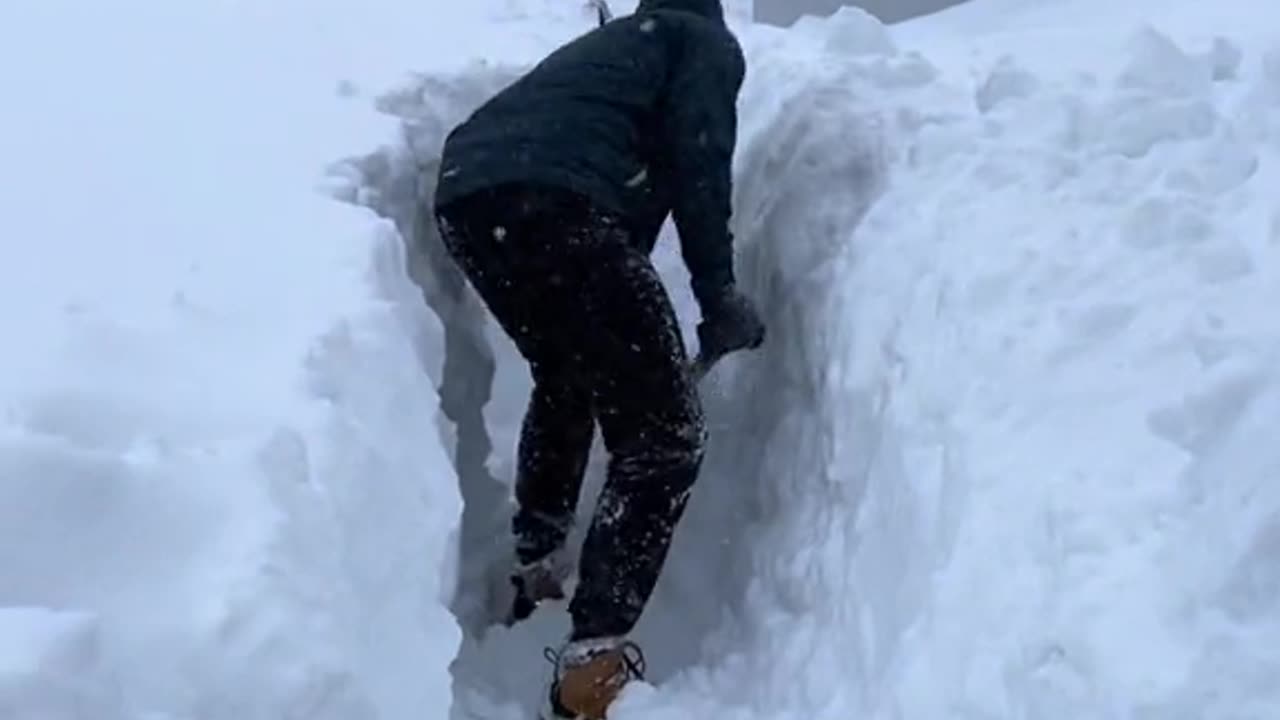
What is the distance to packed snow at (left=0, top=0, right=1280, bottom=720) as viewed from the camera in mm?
2430

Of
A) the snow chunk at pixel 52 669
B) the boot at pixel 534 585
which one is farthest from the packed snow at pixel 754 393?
the boot at pixel 534 585

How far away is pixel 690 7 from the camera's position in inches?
166

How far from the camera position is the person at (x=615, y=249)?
3828mm

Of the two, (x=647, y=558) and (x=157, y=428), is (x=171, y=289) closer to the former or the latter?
(x=157, y=428)

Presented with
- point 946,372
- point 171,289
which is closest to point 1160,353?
point 946,372

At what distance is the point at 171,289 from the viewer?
3.32 metres

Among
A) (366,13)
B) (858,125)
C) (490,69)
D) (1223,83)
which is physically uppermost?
(1223,83)

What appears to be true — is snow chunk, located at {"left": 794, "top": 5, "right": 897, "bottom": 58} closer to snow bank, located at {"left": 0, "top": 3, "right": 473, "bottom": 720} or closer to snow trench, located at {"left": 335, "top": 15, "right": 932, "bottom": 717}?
snow trench, located at {"left": 335, "top": 15, "right": 932, "bottom": 717}

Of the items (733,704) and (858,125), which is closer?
(733,704)

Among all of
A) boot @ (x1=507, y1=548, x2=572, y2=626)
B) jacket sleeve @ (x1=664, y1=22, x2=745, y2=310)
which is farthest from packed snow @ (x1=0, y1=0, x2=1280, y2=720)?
jacket sleeve @ (x1=664, y1=22, x2=745, y2=310)

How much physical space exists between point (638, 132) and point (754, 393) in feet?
2.78

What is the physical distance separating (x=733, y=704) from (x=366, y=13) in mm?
3464

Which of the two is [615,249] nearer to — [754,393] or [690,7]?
[690,7]

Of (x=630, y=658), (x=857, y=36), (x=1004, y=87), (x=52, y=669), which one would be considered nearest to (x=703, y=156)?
(x=1004, y=87)
